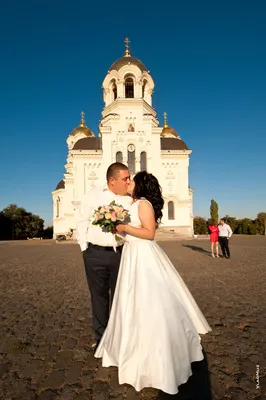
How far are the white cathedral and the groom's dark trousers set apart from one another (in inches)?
1307

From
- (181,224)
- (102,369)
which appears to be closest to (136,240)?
(102,369)

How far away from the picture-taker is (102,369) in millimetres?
3434

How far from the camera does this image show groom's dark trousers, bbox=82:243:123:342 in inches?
147

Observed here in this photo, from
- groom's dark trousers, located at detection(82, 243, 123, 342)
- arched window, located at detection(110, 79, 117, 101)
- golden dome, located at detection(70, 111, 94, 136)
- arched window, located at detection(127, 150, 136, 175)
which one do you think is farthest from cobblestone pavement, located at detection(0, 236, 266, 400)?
golden dome, located at detection(70, 111, 94, 136)

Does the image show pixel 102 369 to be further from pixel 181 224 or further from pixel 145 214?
pixel 181 224

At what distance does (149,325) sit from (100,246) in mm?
1167

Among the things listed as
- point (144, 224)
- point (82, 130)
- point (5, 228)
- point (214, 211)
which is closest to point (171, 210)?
point (214, 211)

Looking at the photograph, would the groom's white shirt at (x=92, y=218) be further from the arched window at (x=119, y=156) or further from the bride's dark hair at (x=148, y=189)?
the arched window at (x=119, y=156)

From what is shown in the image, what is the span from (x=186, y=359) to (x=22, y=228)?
6215 centimetres

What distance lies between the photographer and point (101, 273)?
377 cm

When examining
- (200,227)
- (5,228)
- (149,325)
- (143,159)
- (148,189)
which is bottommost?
(149,325)

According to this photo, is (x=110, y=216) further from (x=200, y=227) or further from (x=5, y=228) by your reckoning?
(x=200, y=227)

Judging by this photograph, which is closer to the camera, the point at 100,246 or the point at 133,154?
the point at 100,246

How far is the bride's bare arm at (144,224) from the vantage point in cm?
315
